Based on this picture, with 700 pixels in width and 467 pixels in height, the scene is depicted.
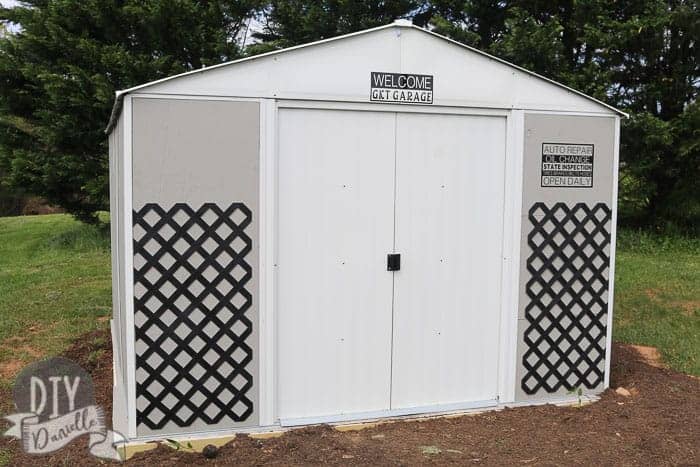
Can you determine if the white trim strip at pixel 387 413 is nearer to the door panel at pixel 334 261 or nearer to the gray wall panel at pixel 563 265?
the door panel at pixel 334 261

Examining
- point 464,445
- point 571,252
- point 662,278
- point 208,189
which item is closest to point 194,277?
point 208,189

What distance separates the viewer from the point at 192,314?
403 cm

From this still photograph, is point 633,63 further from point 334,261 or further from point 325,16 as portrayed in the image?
point 334,261

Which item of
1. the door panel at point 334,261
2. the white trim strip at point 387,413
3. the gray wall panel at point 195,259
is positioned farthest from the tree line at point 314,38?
the gray wall panel at point 195,259

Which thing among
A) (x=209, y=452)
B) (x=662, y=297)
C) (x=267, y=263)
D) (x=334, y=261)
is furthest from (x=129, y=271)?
(x=662, y=297)

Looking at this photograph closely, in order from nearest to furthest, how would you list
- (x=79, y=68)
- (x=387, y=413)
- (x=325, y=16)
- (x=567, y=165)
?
(x=387, y=413) < (x=567, y=165) < (x=79, y=68) < (x=325, y=16)

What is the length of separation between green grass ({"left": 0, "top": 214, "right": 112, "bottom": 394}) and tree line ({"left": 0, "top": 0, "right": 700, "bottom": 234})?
1.23 metres

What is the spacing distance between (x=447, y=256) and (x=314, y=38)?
1153 cm

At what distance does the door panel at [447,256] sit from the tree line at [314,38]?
887cm

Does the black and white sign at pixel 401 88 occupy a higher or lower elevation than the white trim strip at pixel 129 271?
higher

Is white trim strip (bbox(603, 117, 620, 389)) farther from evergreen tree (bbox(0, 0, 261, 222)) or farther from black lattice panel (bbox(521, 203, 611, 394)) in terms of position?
evergreen tree (bbox(0, 0, 261, 222))

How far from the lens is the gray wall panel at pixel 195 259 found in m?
3.90

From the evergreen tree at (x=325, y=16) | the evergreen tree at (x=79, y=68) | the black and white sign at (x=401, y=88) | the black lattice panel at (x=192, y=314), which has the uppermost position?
the evergreen tree at (x=325, y=16)

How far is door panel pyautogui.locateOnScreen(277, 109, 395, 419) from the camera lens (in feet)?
14.0
